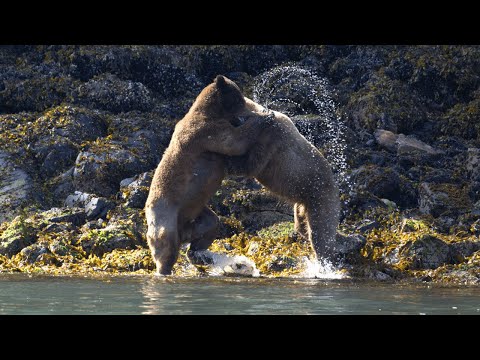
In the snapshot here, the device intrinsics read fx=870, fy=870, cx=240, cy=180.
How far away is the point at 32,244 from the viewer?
41.5 ft

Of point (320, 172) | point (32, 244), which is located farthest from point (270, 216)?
point (32, 244)

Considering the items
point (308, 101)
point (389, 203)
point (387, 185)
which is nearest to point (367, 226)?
point (389, 203)

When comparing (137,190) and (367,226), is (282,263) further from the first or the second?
(137,190)

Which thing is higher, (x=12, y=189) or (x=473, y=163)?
(x=473, y=163)

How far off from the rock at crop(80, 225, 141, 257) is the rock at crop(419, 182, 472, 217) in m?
4.45

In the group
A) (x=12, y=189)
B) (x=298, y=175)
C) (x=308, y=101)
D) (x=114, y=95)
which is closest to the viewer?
(x=298, y=175)

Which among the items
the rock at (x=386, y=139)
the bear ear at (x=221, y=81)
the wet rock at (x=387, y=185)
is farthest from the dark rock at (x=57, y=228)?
the rock at (x=386, y=139)

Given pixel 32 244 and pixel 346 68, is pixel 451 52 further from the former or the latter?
pixel 32 244

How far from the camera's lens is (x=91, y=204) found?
13555 mm

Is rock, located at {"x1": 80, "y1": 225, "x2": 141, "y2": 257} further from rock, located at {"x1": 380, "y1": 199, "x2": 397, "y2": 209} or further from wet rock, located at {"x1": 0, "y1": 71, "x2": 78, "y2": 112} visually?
wet rock, located at {"x1": 0, "y1": 71, "x2": 78, "y2": 112}

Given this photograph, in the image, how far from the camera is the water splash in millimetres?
14953

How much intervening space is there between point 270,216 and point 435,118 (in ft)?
14.2

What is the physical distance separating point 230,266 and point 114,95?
6.34 metres

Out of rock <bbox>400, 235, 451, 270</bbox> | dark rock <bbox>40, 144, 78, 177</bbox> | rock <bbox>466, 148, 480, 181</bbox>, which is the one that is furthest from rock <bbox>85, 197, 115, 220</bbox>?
rock <bbox>466, 148, 480, 181</bbox>
